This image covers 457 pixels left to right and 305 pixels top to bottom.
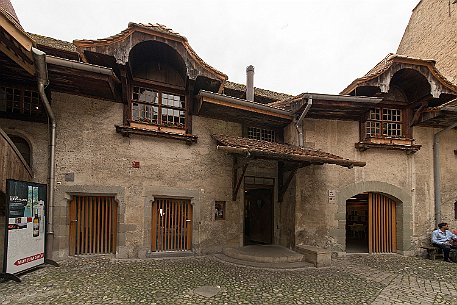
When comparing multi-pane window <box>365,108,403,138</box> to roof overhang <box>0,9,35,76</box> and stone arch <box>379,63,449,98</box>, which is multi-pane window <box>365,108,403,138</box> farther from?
roof overhang <box>0,9,35,76</box>

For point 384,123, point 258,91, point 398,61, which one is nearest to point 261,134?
point 258,91

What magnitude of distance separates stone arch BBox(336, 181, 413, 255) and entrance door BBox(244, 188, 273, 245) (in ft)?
8.37

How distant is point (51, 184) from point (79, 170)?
2.40ft

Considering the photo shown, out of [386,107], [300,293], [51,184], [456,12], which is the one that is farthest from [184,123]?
[456,12]

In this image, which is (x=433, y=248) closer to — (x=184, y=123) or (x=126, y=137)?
(x=184, y=123)

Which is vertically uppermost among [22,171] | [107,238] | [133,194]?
[22,171]

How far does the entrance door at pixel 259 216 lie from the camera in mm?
10656

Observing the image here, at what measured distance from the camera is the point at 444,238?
9375mm

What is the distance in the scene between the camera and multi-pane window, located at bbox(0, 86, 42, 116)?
7.27m

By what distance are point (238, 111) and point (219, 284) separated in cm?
522

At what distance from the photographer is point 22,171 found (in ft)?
21.6

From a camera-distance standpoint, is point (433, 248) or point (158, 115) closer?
point (158, 115)

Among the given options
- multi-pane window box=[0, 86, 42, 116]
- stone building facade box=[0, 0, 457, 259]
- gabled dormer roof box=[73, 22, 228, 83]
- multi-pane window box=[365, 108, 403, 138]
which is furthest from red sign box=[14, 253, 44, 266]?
multi-pane window box=[365, 108, 403, 138]

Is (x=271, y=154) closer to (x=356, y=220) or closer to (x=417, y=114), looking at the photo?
(x=417, y=114)
